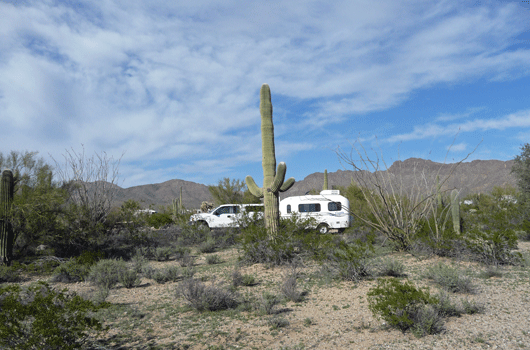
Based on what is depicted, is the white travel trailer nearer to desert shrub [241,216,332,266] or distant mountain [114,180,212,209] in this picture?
desert shrub [241,216,332,266]

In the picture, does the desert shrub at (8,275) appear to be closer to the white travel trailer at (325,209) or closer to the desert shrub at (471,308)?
the desert shrub at (471,308)

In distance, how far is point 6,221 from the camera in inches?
383

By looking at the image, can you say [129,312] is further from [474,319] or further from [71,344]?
[474,319]

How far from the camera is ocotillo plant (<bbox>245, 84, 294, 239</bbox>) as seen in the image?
1012cm

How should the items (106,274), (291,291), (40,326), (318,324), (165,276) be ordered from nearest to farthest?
(40,326) → (318,324) → (291,291) → (106,274) → (165,276)

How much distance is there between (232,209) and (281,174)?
865 cm

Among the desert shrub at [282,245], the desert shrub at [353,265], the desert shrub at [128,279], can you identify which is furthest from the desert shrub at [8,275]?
the desert shrub at [353,265]

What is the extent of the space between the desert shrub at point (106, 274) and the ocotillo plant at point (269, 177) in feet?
13.6

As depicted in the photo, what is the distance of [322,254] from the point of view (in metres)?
8.27

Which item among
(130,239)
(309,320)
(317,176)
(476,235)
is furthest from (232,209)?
(317,176)

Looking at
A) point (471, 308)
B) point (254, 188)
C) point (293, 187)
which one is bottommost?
point (471, 308)

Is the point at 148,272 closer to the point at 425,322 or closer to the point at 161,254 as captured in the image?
the point at 161,254

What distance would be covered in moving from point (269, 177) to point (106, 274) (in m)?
5.28

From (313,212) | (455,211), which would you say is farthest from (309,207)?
(455,211)
